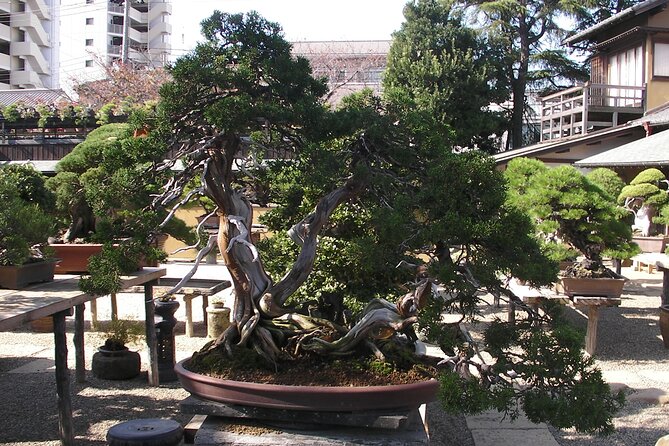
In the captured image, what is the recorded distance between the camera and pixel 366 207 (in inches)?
132

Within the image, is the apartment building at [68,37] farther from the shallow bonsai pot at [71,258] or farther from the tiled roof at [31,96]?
the shallow bonsai pot at [71,258]

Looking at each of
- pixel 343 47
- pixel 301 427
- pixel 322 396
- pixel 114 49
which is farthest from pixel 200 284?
pixel 114 49

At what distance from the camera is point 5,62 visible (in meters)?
37.5

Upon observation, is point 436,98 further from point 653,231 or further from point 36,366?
point 36,366

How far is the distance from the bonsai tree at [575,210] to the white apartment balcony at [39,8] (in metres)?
37.1

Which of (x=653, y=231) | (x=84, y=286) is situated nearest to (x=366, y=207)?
(x=84, y=286)

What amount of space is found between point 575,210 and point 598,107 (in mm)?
12133

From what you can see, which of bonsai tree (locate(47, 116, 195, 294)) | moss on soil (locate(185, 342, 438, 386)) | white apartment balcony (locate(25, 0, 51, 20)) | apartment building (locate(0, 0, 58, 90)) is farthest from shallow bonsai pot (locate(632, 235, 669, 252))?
white apartment balcony (locate(25, 0, 51, 20))

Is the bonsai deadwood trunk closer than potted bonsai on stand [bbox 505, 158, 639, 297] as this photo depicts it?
Yes

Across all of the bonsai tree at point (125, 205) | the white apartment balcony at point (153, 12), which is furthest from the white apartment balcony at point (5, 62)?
the bonsai tree at point (125, 205)

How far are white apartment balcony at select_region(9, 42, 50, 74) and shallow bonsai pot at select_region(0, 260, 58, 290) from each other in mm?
37158

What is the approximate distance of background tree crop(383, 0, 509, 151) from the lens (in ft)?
62.3

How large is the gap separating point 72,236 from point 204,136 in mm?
3110

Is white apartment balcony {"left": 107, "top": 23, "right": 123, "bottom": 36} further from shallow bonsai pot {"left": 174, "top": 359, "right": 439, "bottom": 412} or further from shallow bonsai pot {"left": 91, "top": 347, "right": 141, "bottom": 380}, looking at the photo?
shallow bonsai pot {"left": 174, "top": 359, "right": 439, "bottom": 412}
